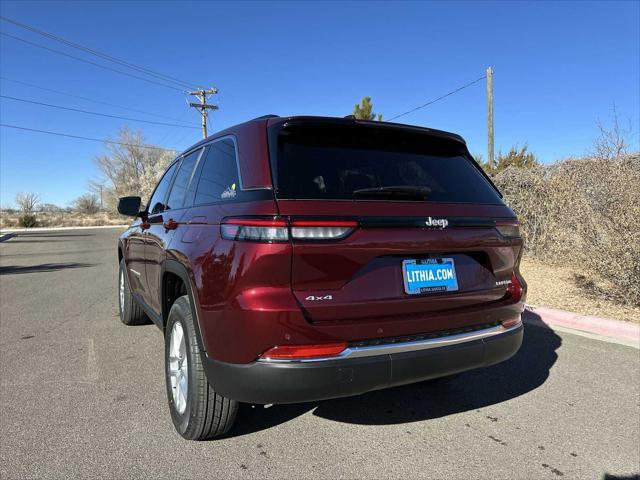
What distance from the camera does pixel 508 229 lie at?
276 cm

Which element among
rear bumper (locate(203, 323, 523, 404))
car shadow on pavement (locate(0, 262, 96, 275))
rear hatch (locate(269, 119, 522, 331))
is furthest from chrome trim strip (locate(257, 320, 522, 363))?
car shadow on pavement (locate(0, 262, 96, 275))

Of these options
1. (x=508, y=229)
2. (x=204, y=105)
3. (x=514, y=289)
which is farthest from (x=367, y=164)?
(x=204, y=105)

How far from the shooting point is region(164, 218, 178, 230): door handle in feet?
10.2

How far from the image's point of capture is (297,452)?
262 centimetres

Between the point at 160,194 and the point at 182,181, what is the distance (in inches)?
34.7

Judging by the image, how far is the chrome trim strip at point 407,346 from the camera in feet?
6.97

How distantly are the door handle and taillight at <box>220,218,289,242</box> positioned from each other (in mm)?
1041

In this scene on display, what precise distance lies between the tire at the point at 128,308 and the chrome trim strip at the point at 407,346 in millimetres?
3621

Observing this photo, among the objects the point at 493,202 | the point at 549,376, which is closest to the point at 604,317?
the point at 549,376

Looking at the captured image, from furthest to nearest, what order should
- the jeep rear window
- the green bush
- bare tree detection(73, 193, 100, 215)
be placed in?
bare tree detection(73, 193, 100, 215), the green bush, the jeep rear window

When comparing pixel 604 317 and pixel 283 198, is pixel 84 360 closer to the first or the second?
pixel 283 198

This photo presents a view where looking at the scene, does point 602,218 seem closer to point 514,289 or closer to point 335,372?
point 514,289

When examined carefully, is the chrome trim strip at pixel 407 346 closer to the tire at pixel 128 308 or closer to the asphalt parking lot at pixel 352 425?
the asphalt parking lot at pixel 352 425

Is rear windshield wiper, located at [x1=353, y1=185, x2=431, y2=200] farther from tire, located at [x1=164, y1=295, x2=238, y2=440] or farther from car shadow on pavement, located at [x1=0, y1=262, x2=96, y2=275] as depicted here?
car shadow on pavement, located at [x1=0, y1=262, x2=96, y2=275]
